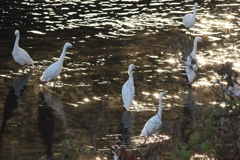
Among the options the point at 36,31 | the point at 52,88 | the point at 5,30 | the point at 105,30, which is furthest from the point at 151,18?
the point at 52,88

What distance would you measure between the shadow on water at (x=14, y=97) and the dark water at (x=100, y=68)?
21 mm

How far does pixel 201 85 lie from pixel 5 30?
7.38 m

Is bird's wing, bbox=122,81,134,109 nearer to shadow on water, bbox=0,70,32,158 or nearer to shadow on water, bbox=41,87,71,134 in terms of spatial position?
shadow on water, bbox=41,87,71,134

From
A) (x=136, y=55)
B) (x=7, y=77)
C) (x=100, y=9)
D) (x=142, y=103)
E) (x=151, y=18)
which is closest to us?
(x=142, y=103)

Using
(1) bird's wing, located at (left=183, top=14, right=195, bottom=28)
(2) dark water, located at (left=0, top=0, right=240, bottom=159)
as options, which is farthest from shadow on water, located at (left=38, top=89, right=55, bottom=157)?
(1) bird's wing, located at (left=183, top=14, right=195, bottom=28)

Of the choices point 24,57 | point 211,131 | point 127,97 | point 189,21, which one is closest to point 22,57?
point 24,57

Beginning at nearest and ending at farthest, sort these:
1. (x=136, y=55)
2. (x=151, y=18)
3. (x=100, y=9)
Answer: (x=136, y=55) < (x=151, y=18) < (x=100, y=9)

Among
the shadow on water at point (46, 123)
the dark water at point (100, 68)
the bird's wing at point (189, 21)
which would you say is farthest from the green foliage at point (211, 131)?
the bird's wing at point (189, 21)

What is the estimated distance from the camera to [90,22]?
47.7 feet

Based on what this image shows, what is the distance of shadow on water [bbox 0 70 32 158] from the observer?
27.6 ft

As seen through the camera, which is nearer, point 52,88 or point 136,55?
point 52,88

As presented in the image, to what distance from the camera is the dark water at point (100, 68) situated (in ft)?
24.1

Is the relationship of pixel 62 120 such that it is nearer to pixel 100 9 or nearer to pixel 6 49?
pixel 6 49

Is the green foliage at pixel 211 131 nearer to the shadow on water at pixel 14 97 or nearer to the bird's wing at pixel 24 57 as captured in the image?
the shadow on water at pixel 14 97
